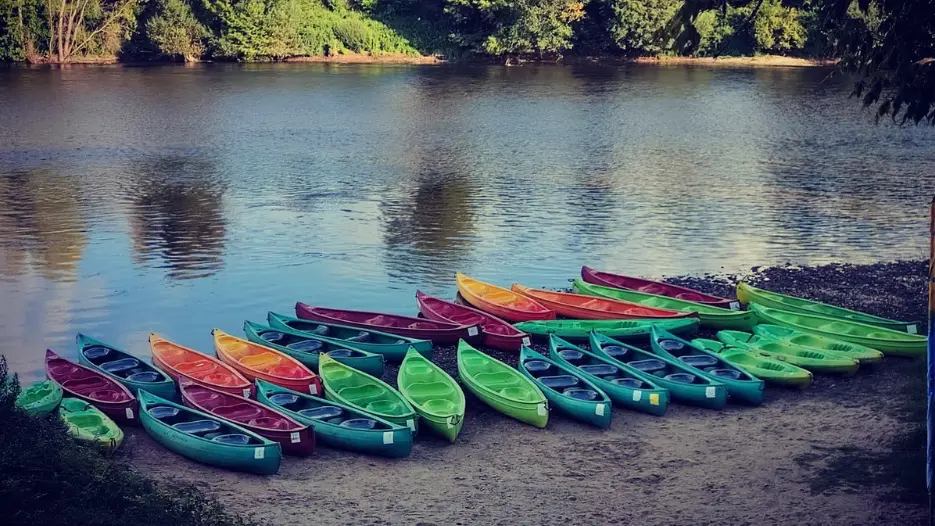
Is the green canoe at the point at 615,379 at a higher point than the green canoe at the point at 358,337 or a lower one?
higher

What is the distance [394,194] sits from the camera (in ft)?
101

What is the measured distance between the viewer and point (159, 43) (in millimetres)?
69062

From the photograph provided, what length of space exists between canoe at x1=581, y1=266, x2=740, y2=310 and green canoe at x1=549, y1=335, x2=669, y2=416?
3.34m

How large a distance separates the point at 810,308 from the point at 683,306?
6.78 ft

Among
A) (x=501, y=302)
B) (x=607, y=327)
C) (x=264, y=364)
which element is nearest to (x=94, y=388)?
(x=264, y=364)

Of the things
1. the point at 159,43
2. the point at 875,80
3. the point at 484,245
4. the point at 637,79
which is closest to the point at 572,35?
the point at 637,79

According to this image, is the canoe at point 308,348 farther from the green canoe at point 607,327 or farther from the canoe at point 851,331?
the canoe at point 851,331

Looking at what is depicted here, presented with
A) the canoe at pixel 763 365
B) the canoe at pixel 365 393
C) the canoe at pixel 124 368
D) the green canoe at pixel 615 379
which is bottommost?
the canoe at pixel 124 368

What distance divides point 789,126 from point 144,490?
38.1 m

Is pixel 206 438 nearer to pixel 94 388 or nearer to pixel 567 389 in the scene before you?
pixel 94 388

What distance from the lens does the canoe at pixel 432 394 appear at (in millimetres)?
13711

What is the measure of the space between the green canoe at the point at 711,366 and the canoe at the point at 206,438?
20.3ft

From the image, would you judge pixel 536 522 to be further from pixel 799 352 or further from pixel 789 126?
pixel 789 126

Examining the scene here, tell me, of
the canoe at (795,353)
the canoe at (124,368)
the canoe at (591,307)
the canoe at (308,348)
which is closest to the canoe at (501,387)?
the canoe at (308,348)
